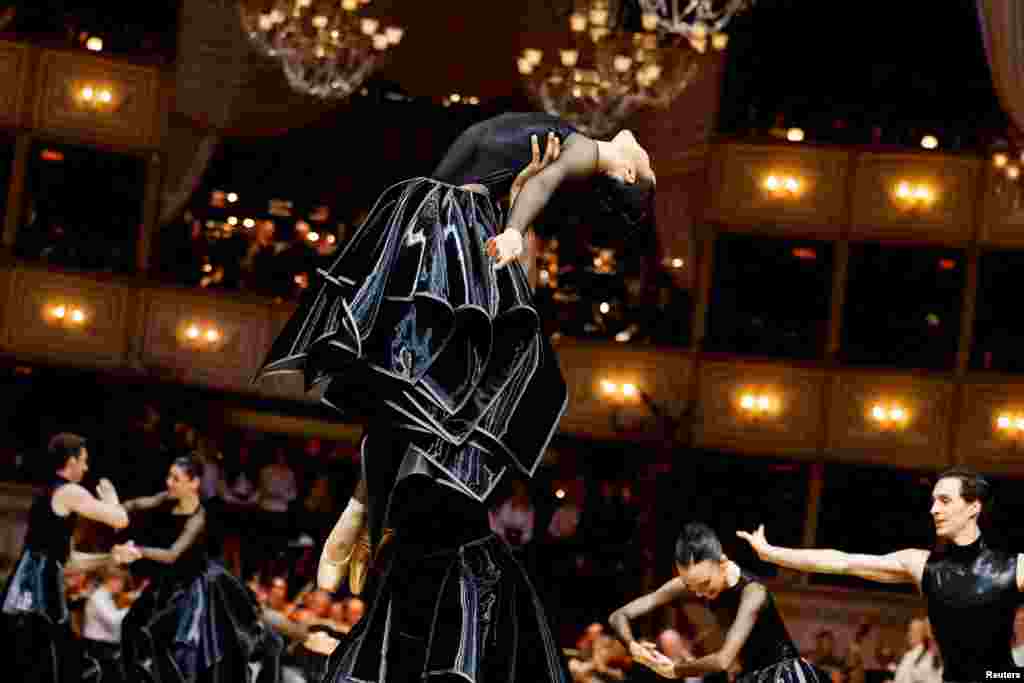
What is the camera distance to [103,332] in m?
19.0

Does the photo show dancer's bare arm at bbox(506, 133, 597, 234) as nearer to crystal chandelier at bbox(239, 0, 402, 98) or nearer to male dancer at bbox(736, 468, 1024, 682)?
male dancer at bbox(736, 468, 1024, 682)

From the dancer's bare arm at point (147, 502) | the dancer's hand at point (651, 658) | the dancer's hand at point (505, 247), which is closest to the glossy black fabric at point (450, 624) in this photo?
the dancer's hand at point (505, 247)

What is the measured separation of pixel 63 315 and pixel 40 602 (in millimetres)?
10989

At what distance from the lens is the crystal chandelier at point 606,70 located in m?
15.4

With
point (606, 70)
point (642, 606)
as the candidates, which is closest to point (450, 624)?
point (642, 606)

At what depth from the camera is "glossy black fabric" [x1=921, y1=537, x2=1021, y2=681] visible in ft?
16.9

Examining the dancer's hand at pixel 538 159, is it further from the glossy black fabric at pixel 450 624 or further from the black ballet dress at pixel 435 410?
the glossy black fabric at pixel 450 624

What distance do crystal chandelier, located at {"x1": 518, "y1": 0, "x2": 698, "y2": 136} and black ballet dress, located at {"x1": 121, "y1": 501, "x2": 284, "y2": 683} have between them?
20.8ft

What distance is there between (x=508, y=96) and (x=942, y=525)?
13768 mm

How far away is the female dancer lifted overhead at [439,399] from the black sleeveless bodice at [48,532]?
4070 mm

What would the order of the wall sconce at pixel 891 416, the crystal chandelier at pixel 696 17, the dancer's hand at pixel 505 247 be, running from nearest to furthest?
1. the dancer's hand at pixel 505 247
2. the crystal chandelier at pixel 696 17
3. the wall sconce at pixel 891 416

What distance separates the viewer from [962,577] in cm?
523

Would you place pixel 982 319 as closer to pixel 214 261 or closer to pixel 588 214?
pixel 214 261

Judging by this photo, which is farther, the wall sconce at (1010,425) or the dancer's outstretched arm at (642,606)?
the wall sconce at (1010,425)
